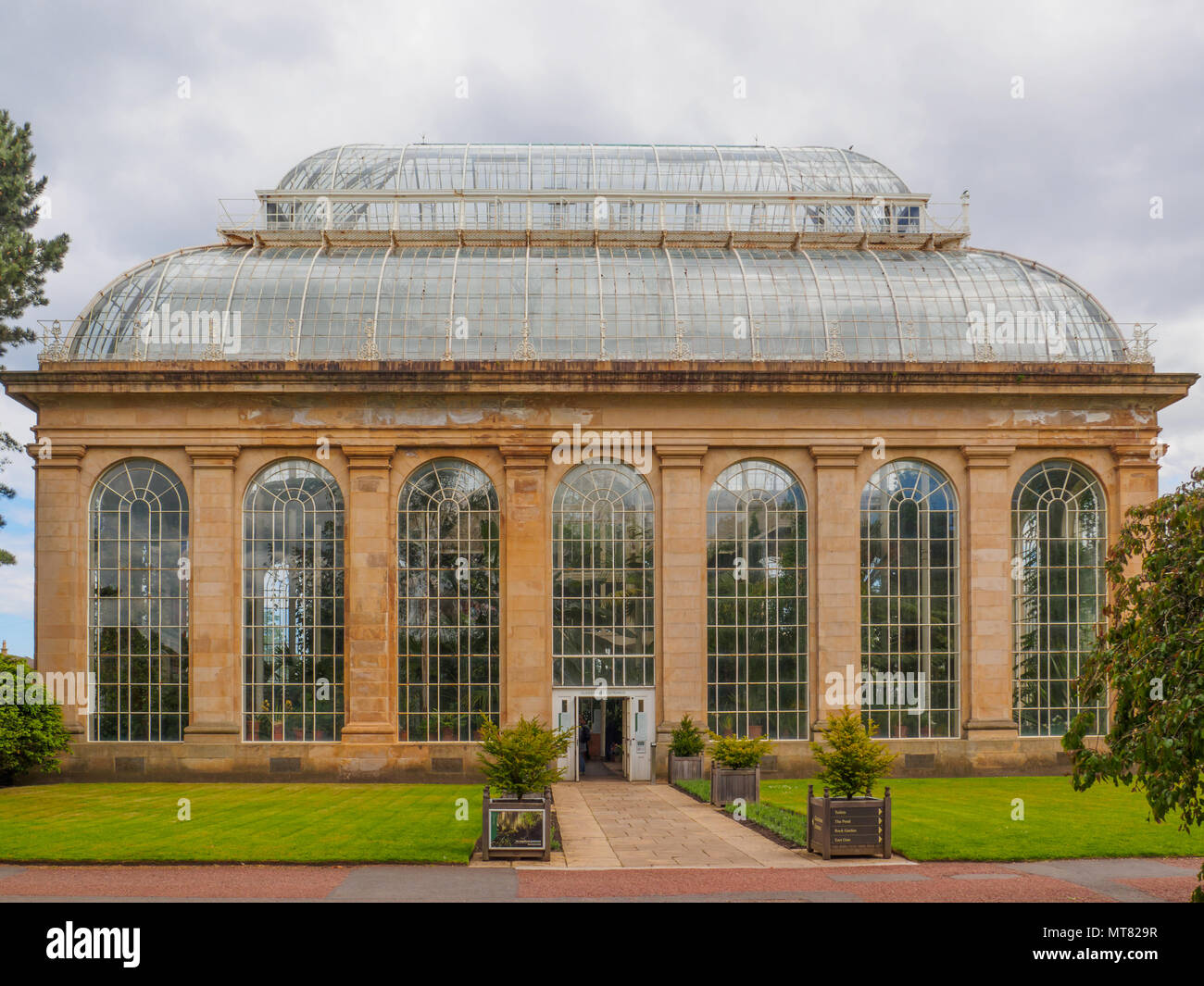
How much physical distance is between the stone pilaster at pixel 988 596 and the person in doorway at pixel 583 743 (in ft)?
41.8

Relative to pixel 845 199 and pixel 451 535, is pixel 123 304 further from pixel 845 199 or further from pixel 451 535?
pixel 845 199

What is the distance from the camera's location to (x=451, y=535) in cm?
3762

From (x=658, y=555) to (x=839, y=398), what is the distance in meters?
7.96

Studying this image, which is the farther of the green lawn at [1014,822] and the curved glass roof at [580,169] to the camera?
the curved glass roof at [580,169]

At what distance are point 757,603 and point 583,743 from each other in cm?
820

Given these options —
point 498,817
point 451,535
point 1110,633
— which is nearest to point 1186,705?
point 1110,633

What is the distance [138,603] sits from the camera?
121 ft

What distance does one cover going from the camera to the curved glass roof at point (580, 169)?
4478 cm

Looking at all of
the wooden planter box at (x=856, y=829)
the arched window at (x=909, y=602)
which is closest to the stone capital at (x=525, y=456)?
the arched window at (x=909, y=602)

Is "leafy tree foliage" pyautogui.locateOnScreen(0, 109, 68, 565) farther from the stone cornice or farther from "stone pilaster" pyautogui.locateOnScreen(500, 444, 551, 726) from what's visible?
"stone pilaster" pyautogui.locateOnScreen(500, 444, 551, 726)

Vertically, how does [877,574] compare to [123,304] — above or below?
below

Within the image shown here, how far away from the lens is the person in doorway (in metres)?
37.5

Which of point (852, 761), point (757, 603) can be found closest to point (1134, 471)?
point (757, 603)

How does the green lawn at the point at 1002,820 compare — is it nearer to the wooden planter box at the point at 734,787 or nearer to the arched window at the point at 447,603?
the wooden planter box at the point at 734,787
